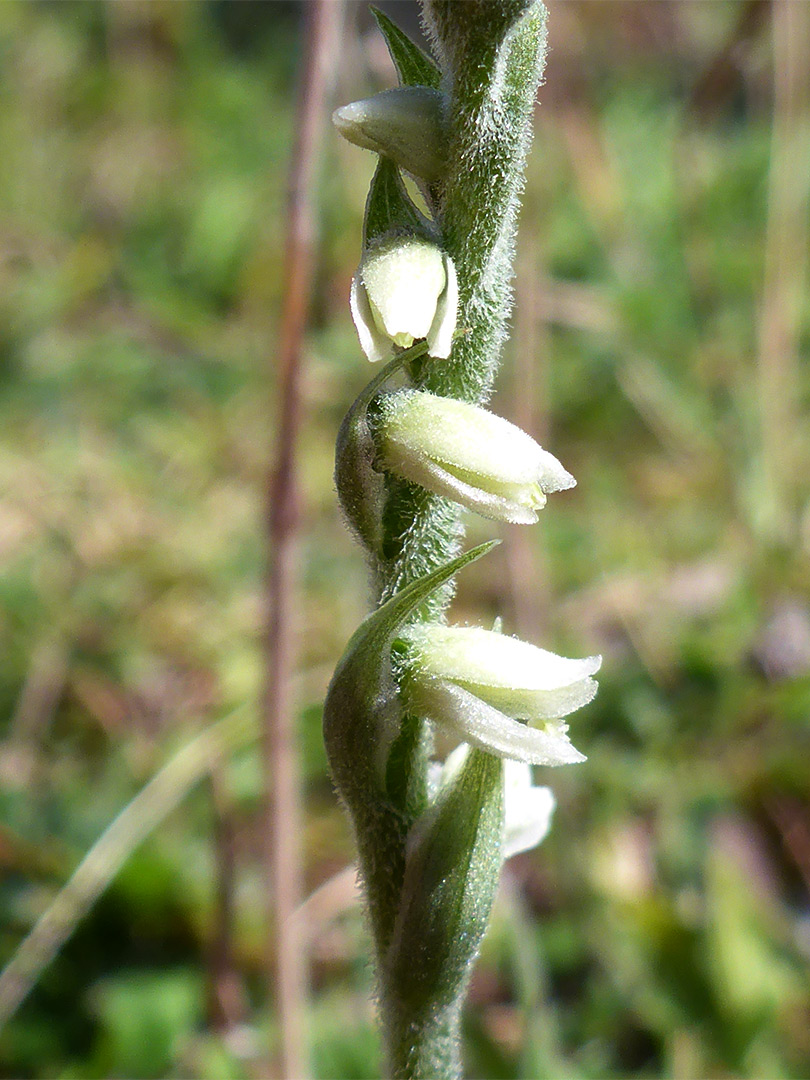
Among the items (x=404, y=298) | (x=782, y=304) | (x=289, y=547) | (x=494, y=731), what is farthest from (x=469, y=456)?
(x=782, y=304)

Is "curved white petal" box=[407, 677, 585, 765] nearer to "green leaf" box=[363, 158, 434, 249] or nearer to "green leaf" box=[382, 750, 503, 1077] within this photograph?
"green leaf" box=[382, 750, 503, 1077]

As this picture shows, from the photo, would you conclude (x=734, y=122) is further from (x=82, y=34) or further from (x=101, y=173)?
(x=82, y=34)

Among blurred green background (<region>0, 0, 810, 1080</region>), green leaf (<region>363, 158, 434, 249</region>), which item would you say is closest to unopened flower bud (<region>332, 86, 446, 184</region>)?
green leaf (<region>363, 158, 434, 249</region>)

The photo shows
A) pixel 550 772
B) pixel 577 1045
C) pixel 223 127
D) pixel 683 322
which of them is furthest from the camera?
pixel 223 127

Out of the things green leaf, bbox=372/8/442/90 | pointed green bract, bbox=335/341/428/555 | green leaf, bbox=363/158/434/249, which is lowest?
pointed green bract, bbox=335/341/428/555

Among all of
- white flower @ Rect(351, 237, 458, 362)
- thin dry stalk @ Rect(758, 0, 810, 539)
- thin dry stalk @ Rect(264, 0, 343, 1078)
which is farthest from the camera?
thin dry stalk @ Rect(758, 0, 810, 539)

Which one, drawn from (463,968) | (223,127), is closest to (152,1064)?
(463,968)
